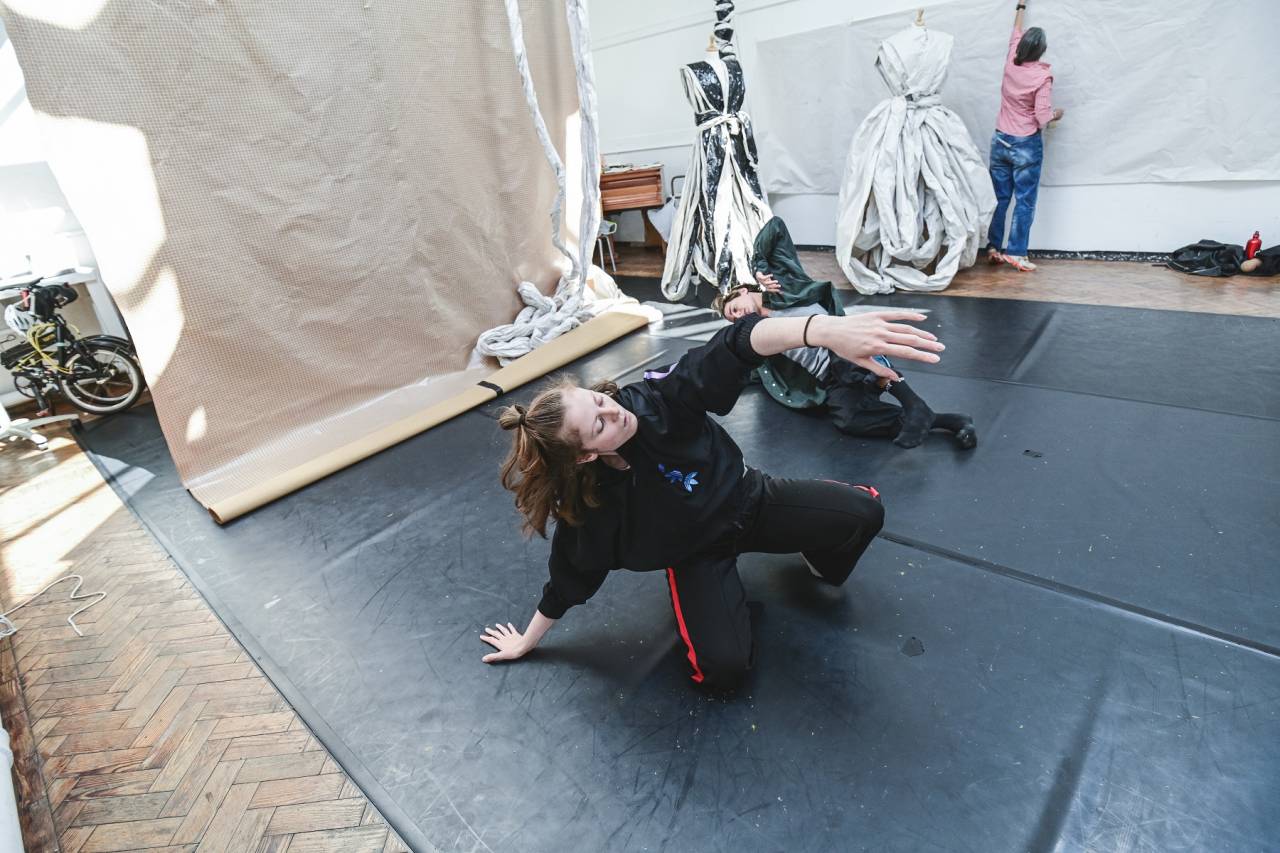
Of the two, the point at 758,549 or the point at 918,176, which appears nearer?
the point at 758,549

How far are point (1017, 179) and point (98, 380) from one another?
578 cm

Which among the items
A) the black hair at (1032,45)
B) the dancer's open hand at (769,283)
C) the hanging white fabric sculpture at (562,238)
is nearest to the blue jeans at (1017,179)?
the black hair at (1032,45)

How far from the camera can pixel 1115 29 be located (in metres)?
3.74

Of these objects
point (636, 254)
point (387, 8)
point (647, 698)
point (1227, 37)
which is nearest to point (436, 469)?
point (647, 698)

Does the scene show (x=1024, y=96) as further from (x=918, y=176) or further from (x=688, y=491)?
(x=688, y=491)

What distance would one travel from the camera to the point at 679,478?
59.2 inches

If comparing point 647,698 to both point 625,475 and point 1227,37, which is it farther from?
point 1227,37

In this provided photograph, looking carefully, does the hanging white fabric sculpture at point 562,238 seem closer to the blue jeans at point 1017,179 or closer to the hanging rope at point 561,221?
the hanging rope at point 561,221

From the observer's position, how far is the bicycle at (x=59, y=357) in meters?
3.81

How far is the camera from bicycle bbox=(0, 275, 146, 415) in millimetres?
3807

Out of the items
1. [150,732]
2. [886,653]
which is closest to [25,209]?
[150,732]

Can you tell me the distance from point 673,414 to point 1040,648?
1.05m

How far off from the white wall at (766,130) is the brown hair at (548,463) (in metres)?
4.20

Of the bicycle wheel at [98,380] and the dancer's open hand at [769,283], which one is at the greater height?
the dancer's open hand at [769,283]
